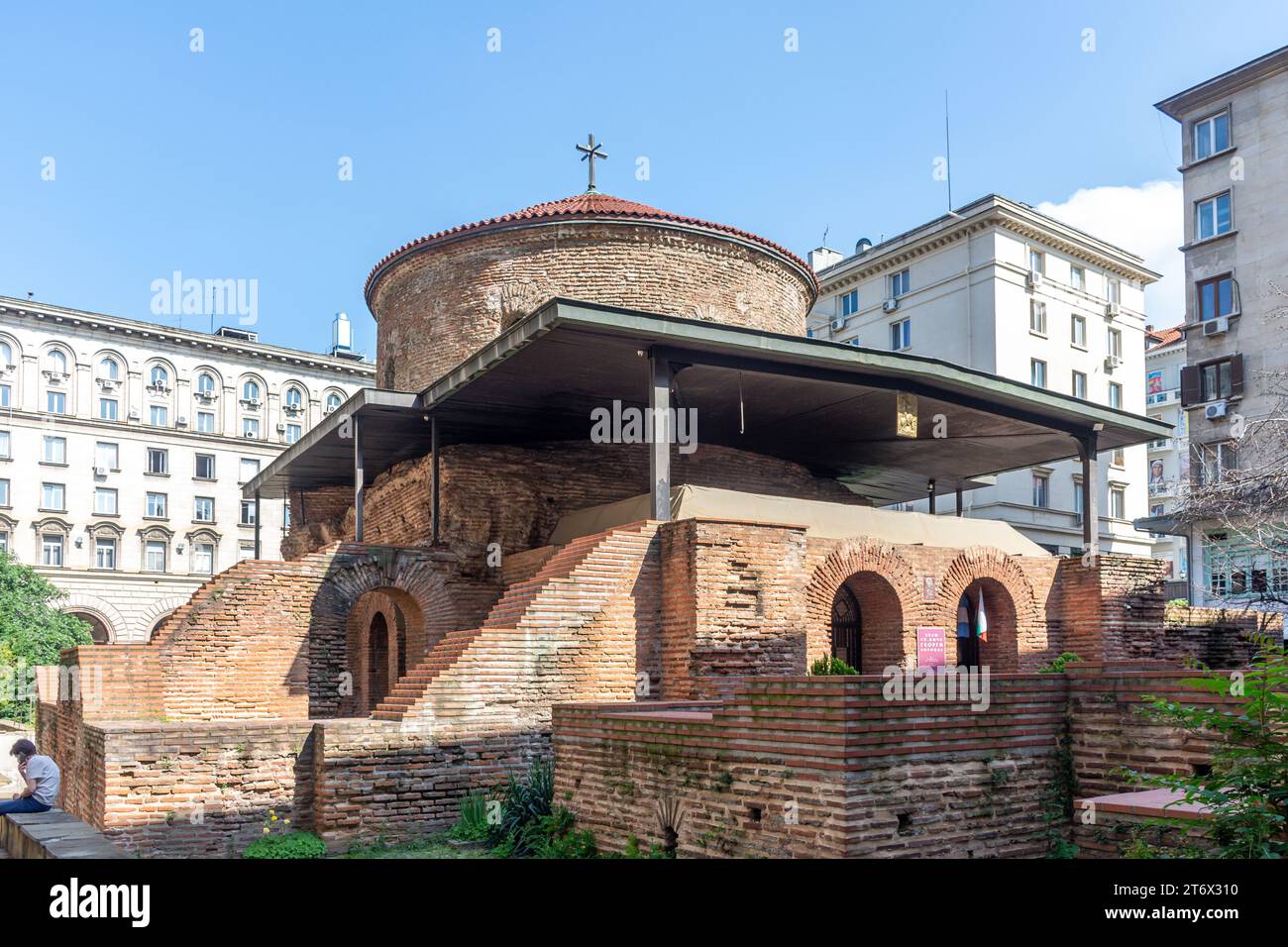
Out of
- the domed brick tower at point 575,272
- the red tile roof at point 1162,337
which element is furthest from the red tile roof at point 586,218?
the red tile roof at point 1162,337

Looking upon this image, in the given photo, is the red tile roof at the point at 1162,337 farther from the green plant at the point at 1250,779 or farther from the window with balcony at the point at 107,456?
the green plant at the point at 1250,779

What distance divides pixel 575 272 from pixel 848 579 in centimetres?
689

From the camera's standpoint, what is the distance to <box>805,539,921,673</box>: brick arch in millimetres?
14016

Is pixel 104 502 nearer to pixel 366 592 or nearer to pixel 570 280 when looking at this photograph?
pixel 570 280

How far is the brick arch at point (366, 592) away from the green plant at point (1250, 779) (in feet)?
37.3

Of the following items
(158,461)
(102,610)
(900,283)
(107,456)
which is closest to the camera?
(900,283)

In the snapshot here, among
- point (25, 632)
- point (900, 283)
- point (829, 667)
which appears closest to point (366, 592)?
point (829, 667)

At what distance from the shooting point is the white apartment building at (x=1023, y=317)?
37.0 meters

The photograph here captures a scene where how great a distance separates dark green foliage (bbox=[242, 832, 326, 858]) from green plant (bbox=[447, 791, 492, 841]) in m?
1.21

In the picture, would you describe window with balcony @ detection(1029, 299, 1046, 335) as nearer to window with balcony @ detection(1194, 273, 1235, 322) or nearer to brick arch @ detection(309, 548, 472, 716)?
window with balcony @ detection(1194, 273, 1235, 322)

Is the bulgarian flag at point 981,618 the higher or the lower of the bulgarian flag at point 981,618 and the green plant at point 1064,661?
the higher

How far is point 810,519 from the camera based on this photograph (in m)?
15.3
